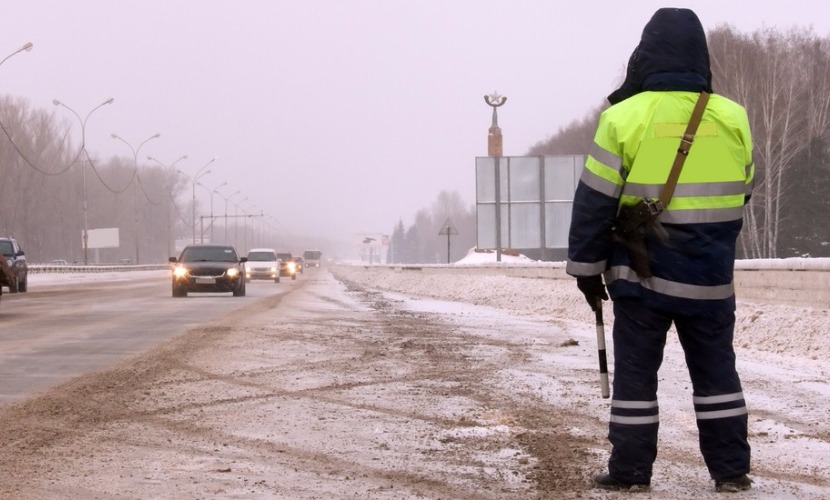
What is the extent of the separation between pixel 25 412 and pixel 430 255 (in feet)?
611

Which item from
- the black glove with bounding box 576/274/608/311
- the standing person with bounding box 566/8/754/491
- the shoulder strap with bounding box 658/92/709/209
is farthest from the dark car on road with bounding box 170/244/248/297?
the shoulder strap with bounding box 658/92/709/209

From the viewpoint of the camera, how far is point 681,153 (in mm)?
4715

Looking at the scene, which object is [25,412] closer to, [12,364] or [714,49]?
[12,364]

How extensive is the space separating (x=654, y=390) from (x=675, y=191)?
2.79 feet

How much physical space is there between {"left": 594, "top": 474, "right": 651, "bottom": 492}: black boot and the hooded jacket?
75 cm

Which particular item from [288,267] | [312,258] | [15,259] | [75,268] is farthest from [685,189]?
[312,258]

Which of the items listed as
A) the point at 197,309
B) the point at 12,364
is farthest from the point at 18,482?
the point at 197,309

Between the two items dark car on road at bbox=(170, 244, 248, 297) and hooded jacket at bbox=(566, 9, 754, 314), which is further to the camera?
dark car on road at bbox=(170, 244, 248, 297)

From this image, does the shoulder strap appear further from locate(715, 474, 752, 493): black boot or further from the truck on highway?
the truck on highway

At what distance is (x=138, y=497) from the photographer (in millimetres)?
4527

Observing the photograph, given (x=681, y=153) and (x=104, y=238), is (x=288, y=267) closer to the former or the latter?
(x=681, y=153)

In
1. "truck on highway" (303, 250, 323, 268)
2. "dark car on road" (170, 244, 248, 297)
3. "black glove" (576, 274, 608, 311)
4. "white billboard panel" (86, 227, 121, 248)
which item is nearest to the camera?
"black glove" (576, 274, 608, 311)

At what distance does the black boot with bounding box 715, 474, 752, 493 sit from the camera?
4.66 meters

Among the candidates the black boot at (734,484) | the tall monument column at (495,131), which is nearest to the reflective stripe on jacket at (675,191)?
the black boot at (734,484)
